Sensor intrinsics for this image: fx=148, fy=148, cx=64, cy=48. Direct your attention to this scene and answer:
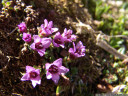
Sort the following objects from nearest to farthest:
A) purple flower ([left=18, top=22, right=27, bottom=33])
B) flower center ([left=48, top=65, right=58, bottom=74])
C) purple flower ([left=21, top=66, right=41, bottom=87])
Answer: purple flower ([left=21, top=66, right=41, bottom=87])
flower center ([left=48, top=65, right=58, bottom=74])
purple flower ([left=18, top=22, right=27, bottom=33])

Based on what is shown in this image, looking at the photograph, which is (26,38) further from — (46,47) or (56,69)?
(56,69)

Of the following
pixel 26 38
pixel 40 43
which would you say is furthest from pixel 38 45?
pixel 26 38

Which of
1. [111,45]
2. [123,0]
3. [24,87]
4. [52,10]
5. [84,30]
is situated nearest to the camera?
[24,87]

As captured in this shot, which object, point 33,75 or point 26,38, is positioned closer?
point 33,75

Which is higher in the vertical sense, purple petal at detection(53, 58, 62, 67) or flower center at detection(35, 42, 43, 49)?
flower center at detection(35, 42, 43, 49)

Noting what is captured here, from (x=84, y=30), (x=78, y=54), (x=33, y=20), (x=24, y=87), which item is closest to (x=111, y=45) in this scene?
(x=84, y=30)

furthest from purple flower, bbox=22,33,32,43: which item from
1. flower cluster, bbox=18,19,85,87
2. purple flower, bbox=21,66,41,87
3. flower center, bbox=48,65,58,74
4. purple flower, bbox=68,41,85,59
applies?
purple flower, bbox=68,41,85,59

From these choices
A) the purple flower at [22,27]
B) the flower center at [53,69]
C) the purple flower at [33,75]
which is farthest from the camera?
the purple flower at [22,27]

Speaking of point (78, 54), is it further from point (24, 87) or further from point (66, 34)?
point (24, 87)

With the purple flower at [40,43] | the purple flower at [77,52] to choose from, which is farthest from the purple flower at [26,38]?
the purple flower at [77,52]

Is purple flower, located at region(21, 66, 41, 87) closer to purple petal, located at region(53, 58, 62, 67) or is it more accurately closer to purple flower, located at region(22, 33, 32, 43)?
purple petal, located at region(53, 58, 62, 67)

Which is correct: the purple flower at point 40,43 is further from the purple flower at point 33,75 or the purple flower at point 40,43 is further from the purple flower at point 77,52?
the purple flower at point 77,52
